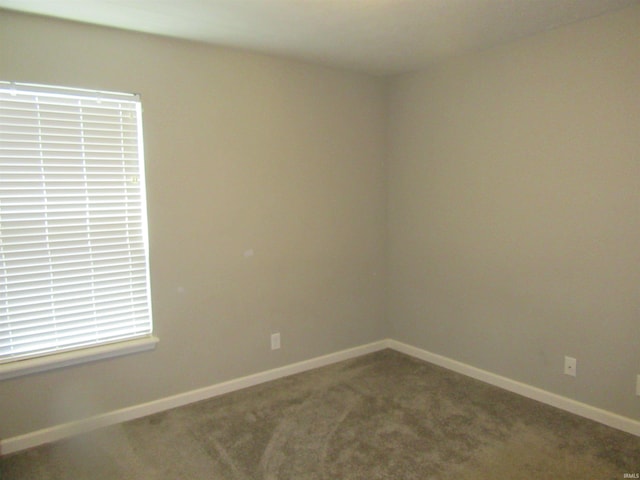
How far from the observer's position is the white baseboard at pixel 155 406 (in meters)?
2.35

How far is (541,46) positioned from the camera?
8.65 feet

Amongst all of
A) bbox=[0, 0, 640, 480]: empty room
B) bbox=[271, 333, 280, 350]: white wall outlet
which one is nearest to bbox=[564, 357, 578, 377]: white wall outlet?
bbox=[0, 0, 640, 480]: empty room

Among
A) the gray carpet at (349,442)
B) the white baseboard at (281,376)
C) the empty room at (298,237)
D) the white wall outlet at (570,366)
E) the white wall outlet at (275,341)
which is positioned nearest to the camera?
the gray carpet at (349,442)

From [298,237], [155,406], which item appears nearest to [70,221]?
[155,406]

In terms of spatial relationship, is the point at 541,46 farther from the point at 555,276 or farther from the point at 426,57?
the point at 555,276

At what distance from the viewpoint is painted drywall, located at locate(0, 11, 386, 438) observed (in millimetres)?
2404

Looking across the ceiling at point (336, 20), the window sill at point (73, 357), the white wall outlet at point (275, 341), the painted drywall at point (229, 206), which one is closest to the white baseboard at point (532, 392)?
the painted drywall at point (229, 206)

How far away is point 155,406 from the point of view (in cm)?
272

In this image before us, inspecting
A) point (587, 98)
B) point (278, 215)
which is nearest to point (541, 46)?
point (587, 98)

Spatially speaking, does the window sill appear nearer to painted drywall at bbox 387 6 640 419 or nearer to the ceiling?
the ceiling

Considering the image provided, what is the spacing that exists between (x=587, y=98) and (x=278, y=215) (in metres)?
1.99

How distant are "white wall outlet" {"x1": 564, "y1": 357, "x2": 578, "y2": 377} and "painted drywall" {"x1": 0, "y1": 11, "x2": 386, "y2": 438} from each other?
4.95 ft

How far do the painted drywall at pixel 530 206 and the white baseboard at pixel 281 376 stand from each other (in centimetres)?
6

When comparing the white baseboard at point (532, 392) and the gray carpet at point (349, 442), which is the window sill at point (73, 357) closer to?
the gray carpet at point (349, 442)
